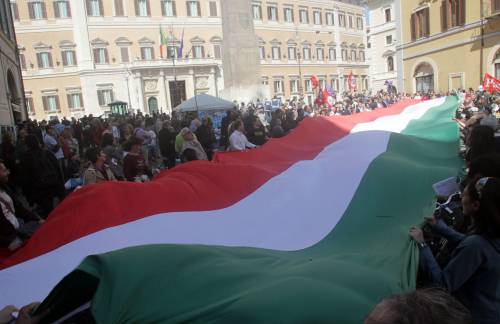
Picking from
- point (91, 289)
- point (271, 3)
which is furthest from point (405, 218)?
point (271, 3)

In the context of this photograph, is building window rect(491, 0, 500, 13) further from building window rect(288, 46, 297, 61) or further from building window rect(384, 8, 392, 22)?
building window rect(288, 46, 297, 61)

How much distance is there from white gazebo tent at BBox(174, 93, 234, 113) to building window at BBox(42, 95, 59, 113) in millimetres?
29027

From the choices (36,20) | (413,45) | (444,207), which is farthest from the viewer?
(36,20)

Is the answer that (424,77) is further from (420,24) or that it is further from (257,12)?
(257,12)

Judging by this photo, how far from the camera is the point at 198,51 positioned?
45625 mm

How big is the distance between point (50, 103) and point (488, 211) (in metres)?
44.4

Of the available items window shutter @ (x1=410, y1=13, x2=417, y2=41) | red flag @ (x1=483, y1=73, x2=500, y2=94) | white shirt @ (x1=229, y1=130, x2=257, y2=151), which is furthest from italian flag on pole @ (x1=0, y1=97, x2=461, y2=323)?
window shutter @ (x1=410, y1=13, x2=417, y2=41)

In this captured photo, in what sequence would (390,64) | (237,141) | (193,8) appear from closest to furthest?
1. (237,141)
2. (193,8)
3. (390,64)

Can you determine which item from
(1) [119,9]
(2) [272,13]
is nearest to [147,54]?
(1) [119,9]

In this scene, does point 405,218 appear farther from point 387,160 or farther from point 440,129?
point 440,129

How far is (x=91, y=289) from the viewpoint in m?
2.19

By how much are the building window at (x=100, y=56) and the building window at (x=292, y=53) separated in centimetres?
2189

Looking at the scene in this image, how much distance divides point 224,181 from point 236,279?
8.96 ft

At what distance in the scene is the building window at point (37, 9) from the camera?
131 ft
